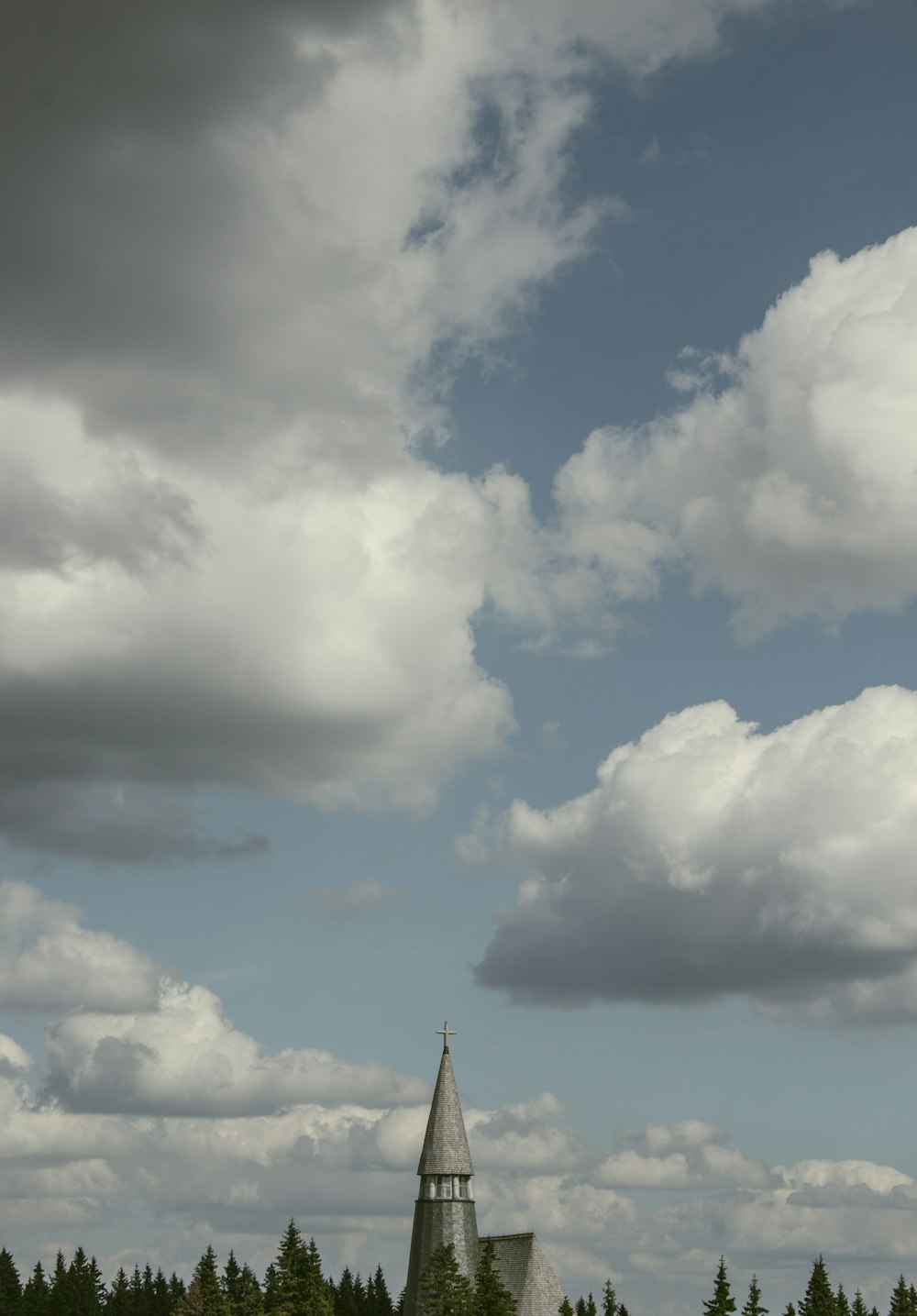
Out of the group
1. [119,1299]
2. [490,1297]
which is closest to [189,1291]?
[119,1299]

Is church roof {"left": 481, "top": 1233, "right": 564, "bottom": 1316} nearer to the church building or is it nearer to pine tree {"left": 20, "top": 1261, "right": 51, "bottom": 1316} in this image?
the church building

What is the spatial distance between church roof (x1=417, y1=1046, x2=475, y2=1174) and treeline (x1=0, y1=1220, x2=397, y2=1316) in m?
11.5

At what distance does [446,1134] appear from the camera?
116m

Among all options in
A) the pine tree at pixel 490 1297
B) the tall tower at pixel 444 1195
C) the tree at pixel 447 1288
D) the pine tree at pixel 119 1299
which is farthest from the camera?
the pine tree at pixel 119 1299

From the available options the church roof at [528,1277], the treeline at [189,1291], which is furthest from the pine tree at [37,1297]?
the church roof at [528,1277]

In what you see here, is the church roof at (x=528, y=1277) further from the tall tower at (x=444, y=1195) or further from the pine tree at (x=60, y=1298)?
the pine tree at (x=60, y=1298)

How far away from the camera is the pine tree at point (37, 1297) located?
572 ft

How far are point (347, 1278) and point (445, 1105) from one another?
8029 centimetres

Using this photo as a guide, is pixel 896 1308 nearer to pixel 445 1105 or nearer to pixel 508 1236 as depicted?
pixel 508 1236

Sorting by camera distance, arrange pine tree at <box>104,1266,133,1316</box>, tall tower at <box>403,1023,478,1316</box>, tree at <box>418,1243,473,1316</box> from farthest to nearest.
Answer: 1. pine tree at <box>104,1266,133,1316</box>
2. tall tower at <box>403,1023,478,1316</box>
3. tree at <box>418,1243,473,1316</box>

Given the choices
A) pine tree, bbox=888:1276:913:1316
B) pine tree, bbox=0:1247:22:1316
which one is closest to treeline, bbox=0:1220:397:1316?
pine tree, bbox=0:1247:22:1316

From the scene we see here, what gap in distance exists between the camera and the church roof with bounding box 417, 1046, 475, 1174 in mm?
115062

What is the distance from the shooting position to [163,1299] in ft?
584

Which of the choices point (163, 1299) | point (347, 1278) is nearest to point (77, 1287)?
point (163, 1299)
